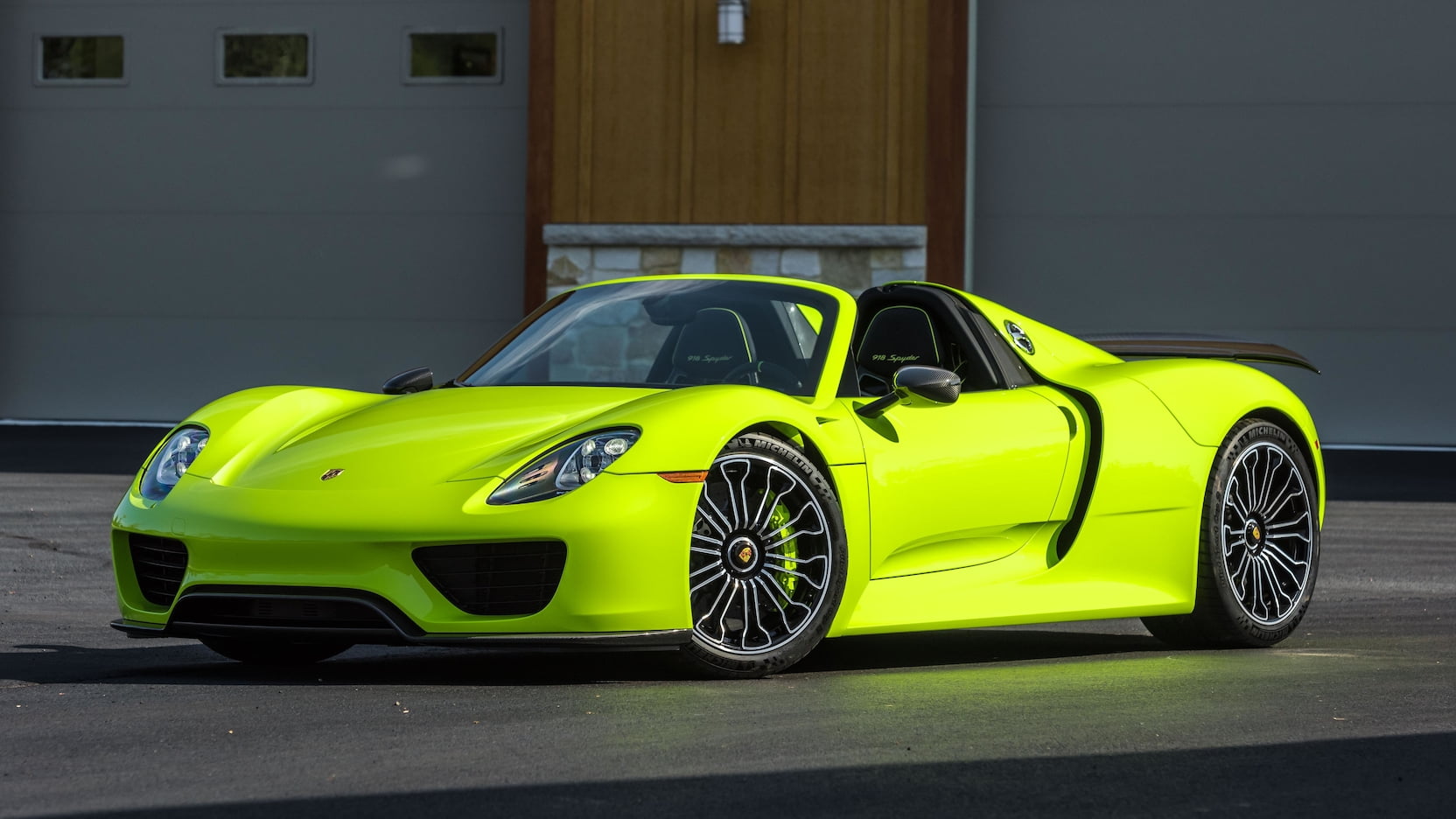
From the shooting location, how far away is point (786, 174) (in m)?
15.6

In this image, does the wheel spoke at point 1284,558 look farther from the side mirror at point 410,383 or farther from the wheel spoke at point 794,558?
the side mirror at point 410,383

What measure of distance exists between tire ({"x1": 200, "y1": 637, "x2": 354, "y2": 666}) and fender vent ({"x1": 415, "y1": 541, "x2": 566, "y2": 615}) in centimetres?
89

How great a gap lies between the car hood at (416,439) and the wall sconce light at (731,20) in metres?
10.2

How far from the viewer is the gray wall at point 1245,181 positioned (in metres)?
16.1

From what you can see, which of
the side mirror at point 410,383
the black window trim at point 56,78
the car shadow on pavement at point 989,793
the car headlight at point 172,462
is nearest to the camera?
the car shadow on pavement at point 989,793

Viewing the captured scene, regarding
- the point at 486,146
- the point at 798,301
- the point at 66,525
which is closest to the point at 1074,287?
the point at 486,146

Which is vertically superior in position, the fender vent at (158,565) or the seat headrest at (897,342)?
the seat headrest at (897,342)

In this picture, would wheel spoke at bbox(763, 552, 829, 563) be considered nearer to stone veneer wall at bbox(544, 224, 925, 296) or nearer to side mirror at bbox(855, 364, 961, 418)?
side mirror at bbox(855, 364, 961, 418)

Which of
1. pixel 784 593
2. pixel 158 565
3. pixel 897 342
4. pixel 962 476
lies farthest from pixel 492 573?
pixel 897 342

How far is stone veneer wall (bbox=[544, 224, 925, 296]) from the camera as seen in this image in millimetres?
15477

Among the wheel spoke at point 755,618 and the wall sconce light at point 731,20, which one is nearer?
Result: the wheel spoke at point 755,618

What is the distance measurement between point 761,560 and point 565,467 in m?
0.60

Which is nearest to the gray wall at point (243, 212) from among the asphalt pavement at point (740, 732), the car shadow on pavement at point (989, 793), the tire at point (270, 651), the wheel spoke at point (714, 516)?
the asphalt pavement at point (740, 732)

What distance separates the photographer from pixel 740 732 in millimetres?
4172
